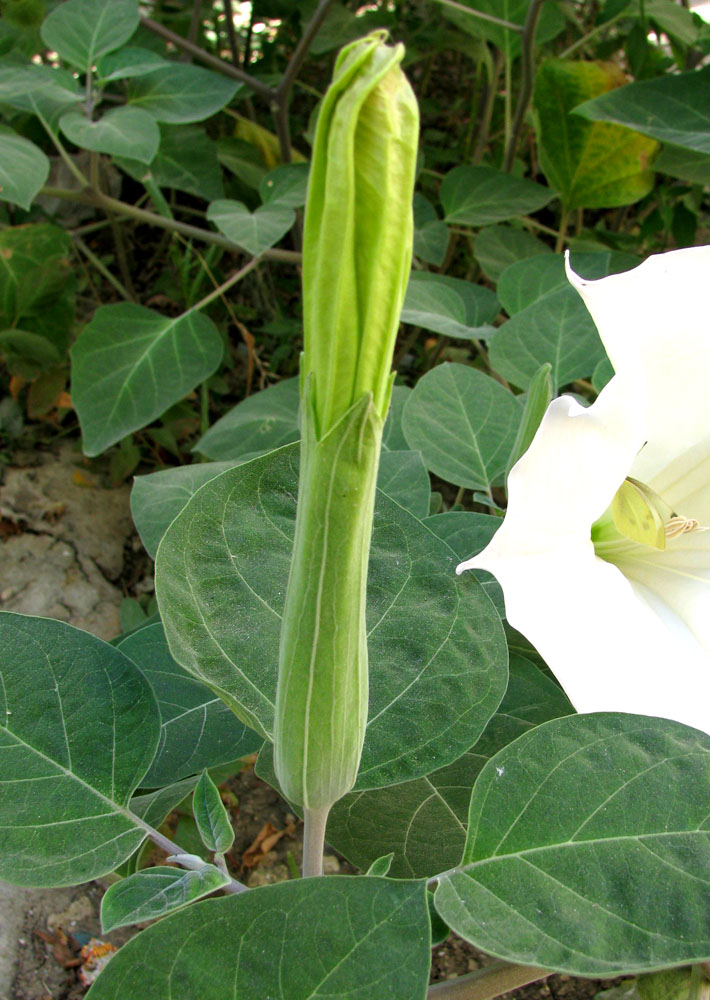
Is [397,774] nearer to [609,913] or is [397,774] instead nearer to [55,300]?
[609,913]

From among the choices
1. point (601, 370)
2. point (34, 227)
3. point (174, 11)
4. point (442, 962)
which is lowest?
point (442, 962)

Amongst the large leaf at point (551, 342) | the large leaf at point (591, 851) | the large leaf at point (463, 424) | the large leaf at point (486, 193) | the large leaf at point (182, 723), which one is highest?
the large leaf at point (486, 193)

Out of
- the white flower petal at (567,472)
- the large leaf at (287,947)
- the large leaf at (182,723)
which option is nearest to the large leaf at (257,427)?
the large leaf at (182,723)

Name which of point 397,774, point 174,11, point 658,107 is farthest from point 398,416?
point 174,11

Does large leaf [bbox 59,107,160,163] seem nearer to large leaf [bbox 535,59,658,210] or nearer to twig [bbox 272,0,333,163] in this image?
twig [bbox 272,0,333,163]

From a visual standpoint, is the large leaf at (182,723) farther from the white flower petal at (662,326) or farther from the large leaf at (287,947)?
the white flower petal at (662,326)
